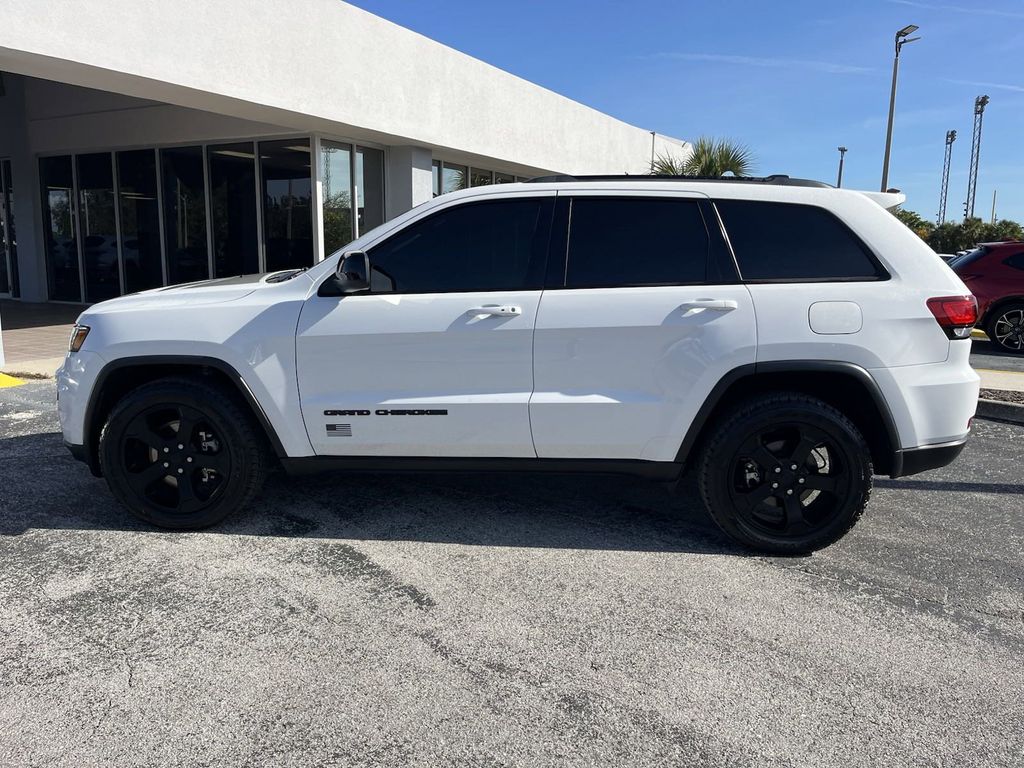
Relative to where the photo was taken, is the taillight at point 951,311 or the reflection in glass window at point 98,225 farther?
the reflection in glass window at point 98,225

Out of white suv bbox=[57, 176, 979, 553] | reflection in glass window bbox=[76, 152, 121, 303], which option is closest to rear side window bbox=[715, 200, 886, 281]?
white suv bbox=[57, 176, 979, 553]

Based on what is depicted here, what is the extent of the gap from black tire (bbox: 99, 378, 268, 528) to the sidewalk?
5372 mm

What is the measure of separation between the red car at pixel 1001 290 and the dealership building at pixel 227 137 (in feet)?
28.9

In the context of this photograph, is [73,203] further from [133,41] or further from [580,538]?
[580,538]

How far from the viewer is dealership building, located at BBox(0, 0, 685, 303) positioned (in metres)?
9.49

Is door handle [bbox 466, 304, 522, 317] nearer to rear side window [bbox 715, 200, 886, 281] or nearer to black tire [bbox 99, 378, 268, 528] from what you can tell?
rear side window [bbox 715, 200, 886, 281]

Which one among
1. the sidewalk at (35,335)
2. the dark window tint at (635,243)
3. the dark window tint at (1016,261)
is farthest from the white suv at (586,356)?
the dark window tint at (1016,261)

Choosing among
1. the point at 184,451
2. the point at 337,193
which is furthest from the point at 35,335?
the point at 184,451

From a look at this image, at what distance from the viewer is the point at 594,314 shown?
381 centimetres

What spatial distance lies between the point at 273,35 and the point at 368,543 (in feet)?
28.7

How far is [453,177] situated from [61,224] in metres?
7.86

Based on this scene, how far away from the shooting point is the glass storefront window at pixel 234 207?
13492 mm

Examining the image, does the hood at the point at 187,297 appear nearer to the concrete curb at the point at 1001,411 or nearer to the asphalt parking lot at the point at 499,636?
the asphalt parking lot at the point at 499,636

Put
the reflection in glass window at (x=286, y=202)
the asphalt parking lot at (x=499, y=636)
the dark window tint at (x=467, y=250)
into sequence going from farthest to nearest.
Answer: the reflection in glass window at (x=286, y=202) → the dark window tint at (x=467, y=250) → the asphalt parking lot at (x=499, y=636)
